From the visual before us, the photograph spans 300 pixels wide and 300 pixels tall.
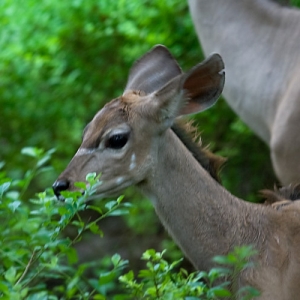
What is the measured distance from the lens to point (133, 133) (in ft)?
10.1

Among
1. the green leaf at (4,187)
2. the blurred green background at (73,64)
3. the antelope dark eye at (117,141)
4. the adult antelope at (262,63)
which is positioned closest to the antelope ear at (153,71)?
the antelope dark eye at (117,141)

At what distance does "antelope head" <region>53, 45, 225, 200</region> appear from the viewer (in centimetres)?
305

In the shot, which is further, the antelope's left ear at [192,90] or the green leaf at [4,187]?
the antelope's left ear at [192,90]

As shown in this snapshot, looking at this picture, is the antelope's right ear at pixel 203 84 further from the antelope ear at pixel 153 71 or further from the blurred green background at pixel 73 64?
the blurred green background at pixel 73 64

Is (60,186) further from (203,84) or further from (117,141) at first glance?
(203,84)

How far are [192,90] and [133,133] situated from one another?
0.28 metres

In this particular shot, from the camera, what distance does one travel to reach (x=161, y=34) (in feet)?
16.9

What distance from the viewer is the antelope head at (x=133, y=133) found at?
3.05 m

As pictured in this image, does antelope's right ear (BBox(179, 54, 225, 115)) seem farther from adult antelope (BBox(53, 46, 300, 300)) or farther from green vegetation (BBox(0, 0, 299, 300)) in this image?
green vegetation (BBox(0, 0, 299, 300))

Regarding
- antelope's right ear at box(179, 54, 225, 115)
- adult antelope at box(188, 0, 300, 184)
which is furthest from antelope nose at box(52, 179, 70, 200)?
adult antelope at box(188, 0, 300, 184)

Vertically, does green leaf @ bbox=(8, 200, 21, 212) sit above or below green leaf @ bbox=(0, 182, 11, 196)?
below

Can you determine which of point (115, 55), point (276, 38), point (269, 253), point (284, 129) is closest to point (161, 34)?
point (115, 55)

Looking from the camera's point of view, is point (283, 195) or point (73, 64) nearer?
point (283, 195)

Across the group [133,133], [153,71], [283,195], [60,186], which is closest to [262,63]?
[153,71]
